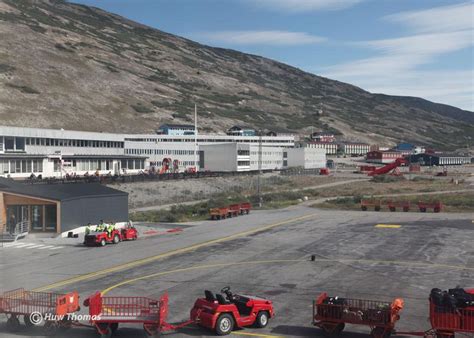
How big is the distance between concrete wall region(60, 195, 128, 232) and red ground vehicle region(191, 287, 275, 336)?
28.5m

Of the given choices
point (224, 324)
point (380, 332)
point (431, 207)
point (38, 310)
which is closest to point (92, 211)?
point (38, 310)

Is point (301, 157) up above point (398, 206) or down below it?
above

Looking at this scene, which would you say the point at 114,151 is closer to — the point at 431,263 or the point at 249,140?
the point at 249,140

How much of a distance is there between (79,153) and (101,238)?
66695 millimetres

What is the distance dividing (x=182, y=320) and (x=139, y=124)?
174494 mm

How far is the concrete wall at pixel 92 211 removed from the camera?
46.9 m

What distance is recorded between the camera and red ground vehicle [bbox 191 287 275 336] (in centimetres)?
2014

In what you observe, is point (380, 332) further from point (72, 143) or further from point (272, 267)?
point (72, 143)

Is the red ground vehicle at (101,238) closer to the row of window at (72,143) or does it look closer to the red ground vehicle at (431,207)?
the red ground vehicle at (431,207)

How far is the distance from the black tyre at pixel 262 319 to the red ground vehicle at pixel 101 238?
74.3 ft

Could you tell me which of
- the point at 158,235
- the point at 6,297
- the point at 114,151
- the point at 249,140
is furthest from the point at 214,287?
the point at 249,140

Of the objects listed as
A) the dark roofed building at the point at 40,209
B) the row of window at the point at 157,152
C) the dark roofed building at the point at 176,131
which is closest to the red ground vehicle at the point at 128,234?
the dark roofed building at the point at 40,209

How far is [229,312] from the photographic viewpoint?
804 inches

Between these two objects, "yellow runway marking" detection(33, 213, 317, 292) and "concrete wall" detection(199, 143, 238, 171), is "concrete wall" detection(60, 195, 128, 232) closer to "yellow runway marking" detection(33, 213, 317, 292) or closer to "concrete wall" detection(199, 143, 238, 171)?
"yellow runway marking" detection(33, 213, 317, 292)
